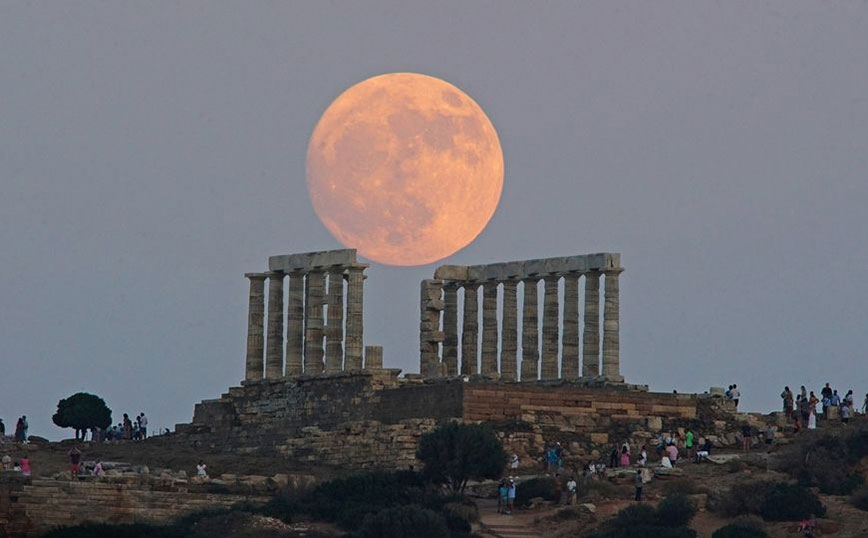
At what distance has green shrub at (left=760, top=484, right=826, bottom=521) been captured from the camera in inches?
3322

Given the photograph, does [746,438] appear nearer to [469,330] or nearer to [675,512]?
[675,512]

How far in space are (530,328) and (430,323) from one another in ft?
13.7

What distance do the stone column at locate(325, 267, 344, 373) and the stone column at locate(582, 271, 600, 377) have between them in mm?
8733

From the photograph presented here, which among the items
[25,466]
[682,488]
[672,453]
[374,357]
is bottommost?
[682,488]

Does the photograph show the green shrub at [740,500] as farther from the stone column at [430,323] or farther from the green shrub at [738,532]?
the stone column at [430,323]

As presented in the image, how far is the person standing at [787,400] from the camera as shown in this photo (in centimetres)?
10150

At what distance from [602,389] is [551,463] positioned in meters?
7.95

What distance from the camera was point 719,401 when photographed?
10288 cm

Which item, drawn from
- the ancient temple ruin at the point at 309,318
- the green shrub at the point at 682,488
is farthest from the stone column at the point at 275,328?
the green shrub at the point at 682,488

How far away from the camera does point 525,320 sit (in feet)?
362

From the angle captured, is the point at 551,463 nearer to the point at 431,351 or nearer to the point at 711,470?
the point at 711,470

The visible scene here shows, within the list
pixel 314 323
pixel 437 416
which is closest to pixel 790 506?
pixel 437 416

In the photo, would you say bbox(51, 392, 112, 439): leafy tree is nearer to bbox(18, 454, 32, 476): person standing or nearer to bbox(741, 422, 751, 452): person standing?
bbox(18, 454, 32, 476): person standing

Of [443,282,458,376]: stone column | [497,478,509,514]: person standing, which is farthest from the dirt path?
[443,282,458,376]: stone column
